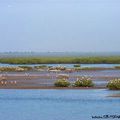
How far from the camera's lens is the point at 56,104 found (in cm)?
3725

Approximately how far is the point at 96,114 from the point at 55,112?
252 centimetres

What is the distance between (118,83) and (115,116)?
1713 centimetres

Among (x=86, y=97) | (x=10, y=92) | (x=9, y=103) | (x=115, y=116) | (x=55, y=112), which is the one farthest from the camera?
(x=10, y=92)

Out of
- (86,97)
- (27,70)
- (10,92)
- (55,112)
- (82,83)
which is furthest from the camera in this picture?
(27,70)

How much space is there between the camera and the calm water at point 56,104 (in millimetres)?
31856

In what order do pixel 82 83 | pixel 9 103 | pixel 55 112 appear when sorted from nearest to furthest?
pixel 55 112, pixel 9 103, pixel 82 83

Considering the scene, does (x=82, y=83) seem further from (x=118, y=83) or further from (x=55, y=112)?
(x=55, y=112)

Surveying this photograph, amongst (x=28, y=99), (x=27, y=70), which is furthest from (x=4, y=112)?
(x=27, y=70)

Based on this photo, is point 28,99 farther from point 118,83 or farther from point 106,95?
point 118,83

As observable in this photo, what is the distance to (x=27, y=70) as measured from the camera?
88375 mm

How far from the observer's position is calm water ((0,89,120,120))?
31.9 metres

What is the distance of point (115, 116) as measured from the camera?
101ft

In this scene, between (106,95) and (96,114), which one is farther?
(106,95)

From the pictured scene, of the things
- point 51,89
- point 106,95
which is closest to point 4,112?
point 106,95
